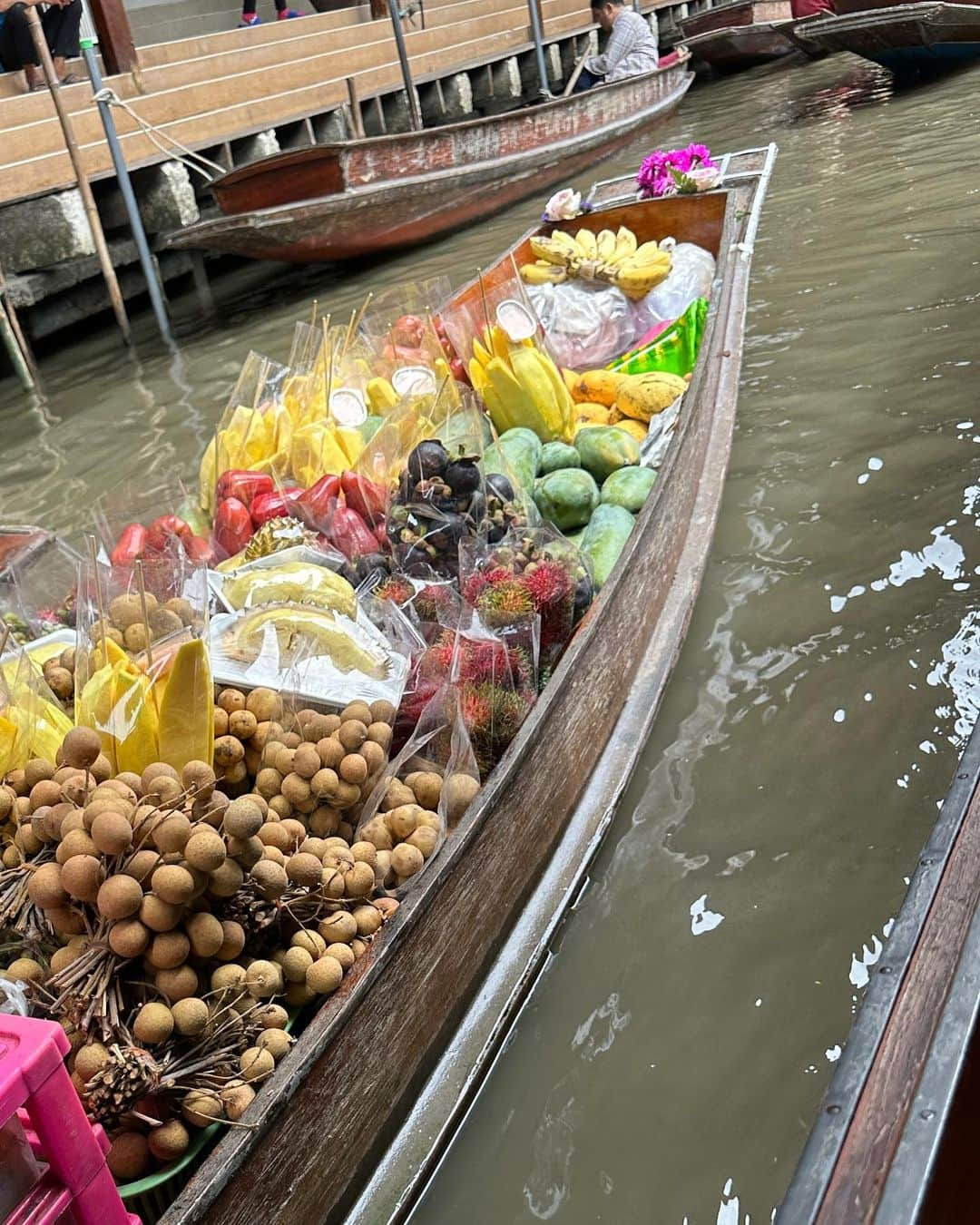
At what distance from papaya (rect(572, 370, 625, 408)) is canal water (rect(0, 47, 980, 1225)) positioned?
62cm

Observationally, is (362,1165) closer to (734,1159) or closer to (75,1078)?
(75,1078)

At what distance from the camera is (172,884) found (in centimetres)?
138

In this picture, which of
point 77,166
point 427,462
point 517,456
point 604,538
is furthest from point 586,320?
point 77,166

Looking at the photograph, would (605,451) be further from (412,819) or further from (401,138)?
(401,138)

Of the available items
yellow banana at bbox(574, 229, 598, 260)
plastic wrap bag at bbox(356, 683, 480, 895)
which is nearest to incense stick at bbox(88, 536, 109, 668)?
plastic wrap bag at bbox(356, 683, 480, 895)

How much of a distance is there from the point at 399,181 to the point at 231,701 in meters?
7.07

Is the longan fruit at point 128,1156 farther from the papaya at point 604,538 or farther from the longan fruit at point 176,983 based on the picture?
the papaya at point 604,538

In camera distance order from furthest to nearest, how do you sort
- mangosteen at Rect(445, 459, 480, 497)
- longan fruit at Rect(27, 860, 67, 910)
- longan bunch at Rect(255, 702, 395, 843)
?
mangosteen at Rect(445, 459, 480, 497) < longan bunch at Rect(255, 702, 395, 843) < longan fruit at Rect(27, 860, 67, 910)

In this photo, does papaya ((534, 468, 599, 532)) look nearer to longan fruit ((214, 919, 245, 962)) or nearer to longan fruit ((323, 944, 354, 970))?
longan fruit ((323, 944, 354, 970))

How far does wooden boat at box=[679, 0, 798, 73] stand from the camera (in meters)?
14.6

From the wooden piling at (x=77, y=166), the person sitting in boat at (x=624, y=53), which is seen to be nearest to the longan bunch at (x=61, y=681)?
the wooden piling at (x=77, y=166)

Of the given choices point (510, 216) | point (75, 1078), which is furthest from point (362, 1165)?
point (510, 216)

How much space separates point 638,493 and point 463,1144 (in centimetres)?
189

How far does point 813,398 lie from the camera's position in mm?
4641
